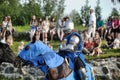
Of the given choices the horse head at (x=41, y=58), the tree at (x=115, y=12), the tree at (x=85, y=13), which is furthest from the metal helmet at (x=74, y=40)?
the tree at (x=115, y=12)

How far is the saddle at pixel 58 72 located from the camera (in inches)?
325

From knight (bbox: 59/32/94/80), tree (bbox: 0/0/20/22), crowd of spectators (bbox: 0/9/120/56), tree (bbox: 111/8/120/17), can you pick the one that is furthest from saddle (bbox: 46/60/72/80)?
tree (bbox: 111/8/120/17)

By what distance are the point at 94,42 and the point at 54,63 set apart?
10566 millimetres

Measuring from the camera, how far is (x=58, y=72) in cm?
833

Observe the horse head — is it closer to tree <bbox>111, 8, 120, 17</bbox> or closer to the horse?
the horse

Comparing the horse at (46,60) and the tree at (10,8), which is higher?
the horse at (46,60)

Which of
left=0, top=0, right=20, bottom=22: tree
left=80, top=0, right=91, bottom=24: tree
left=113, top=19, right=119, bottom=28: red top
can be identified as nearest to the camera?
left=113, top=19, right=119, bottom=28: red top

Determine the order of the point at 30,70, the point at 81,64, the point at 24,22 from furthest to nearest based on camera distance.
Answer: the point at 24,22 < the point at 30,70 < the point at 81,64

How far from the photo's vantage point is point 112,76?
17.6 m

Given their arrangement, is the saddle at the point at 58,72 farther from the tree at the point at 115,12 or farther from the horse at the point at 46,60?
the tree at the point at 115,12

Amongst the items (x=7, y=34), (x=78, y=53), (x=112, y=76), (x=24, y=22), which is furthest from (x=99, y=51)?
(x=24, y=22)

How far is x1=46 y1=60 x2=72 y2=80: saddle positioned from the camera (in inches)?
325

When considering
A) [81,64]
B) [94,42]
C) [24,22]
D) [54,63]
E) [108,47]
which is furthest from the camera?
[24,22]

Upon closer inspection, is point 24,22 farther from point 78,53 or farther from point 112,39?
point 78,53
